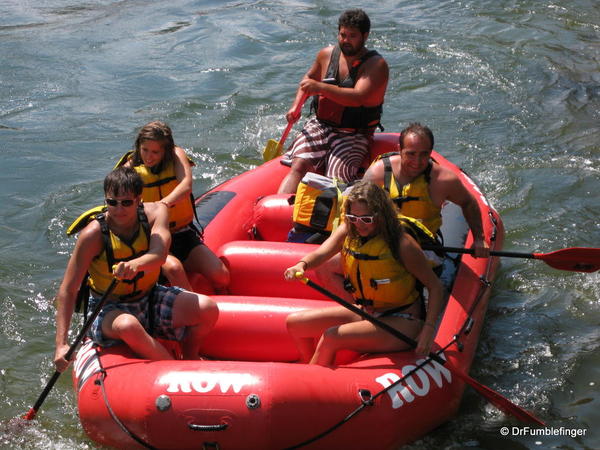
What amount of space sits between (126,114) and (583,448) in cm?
633

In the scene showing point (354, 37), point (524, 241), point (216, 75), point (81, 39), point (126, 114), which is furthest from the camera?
point (81, 39)

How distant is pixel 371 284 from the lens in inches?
160

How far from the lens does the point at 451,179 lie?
4.66m

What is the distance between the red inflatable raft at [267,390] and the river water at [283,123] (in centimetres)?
34

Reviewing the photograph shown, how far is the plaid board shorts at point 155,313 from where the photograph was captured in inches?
161

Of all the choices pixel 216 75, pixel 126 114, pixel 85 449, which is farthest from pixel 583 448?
pixel 216 75

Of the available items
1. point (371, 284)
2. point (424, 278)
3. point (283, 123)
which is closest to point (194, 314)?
point (371, 284)

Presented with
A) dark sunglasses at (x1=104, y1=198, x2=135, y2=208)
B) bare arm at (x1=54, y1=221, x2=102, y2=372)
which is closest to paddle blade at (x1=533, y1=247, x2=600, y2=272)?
dark sunglasses at (x1=104, y1=198, x2=135, y2=208)

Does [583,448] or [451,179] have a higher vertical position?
[451,179]

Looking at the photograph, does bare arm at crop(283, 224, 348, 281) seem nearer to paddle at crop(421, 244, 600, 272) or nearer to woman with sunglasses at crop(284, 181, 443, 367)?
woman with sunglasses at crop(284, 181, 443, 367)

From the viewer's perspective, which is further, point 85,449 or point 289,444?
point 85,449

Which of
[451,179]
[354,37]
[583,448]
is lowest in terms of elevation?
[583,448]

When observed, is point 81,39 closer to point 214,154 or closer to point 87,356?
point 214,154

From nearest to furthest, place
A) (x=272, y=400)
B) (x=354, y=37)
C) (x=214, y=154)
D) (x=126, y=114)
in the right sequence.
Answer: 1. (x=272, y=400)
2. (x=354, y=37)
3. (x=214, y=154)
4. (x=126, y=114)
